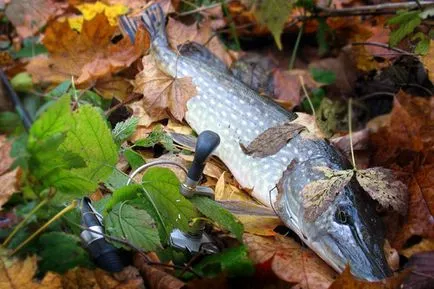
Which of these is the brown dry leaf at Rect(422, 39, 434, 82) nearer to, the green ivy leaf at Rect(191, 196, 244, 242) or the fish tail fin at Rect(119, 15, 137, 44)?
the green ivy leaf at Rect(191, 196, 244, 242)

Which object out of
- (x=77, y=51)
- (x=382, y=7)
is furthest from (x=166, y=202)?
(x=382, y=7)

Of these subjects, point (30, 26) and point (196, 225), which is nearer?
point (196, 225)

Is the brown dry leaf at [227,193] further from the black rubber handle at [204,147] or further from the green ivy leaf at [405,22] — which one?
the green ivy leaf at [405,22]

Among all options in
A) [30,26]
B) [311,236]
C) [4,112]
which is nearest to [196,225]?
[311,236]

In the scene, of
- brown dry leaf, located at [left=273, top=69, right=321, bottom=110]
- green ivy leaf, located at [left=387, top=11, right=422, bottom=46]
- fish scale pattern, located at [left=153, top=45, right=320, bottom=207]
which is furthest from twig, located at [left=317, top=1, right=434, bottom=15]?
fish scale pattern, located at [left=153, top=45, right=320, bottom=207]

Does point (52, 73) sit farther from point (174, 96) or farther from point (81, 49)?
point (174, 96)

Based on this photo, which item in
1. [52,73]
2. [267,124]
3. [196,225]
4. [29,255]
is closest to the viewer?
[29,255]

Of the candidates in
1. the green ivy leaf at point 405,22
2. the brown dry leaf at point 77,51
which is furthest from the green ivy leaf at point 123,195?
the green ivy leaf at point 405,22
